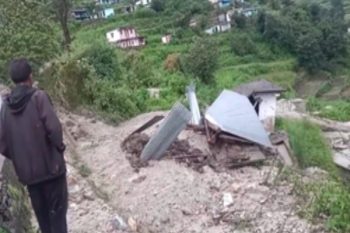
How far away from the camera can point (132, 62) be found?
56.0ft

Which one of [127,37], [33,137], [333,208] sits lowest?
[127,37]

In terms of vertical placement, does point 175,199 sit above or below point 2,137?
below

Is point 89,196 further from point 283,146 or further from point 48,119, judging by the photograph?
point 283,146

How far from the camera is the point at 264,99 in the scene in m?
11.4

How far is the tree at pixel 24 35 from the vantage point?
11.4 meters

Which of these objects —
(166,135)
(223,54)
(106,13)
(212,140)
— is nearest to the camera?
(166,135)

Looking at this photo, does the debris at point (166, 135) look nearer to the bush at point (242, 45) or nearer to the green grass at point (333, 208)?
the green grass at point (333, 208)

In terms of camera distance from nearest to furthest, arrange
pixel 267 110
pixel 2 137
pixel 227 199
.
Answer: pixel 2 137, pixel 227 199, pixel 267 110

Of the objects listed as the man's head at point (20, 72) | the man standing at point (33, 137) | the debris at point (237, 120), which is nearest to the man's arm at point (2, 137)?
the man standing at point (33, 137)

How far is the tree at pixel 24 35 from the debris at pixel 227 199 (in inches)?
231

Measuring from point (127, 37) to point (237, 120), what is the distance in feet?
99.4

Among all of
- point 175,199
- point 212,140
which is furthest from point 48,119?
point 212,140

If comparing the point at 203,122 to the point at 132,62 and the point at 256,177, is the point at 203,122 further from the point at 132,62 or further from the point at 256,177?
the point at 132,62

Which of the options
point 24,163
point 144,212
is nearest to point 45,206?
point 24,163
